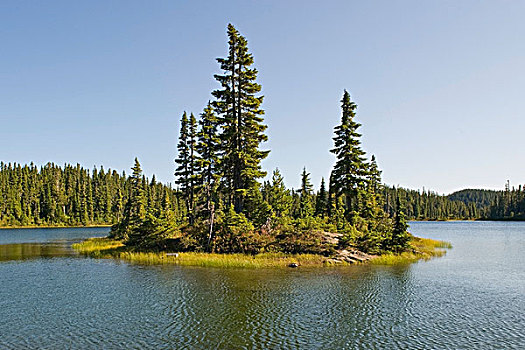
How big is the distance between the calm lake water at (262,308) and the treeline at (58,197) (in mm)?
106529

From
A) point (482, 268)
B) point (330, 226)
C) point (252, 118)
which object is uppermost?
point (252, 118)

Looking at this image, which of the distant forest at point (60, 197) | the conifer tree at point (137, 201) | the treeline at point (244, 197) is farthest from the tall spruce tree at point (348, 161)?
the distant forest at point (60, 197)

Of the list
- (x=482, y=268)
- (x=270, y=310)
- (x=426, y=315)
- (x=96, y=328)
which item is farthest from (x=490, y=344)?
(x=482, y=268)

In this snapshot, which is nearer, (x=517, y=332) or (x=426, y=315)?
(x=517, y=332)

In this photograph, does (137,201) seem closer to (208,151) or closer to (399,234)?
(208,151)

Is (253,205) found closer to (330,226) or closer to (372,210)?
(330,226)

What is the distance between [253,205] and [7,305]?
28.6m

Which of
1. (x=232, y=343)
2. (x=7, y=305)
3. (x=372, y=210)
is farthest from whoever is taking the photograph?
(x=372, y=210)

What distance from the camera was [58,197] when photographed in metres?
154

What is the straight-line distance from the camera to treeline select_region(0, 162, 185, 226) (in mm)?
143875

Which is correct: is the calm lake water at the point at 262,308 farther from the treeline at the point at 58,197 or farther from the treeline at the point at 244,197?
the treeline at the point at 58,197

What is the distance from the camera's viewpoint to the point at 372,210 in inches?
2414

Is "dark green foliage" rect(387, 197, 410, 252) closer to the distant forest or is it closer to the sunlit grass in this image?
the sunlit grass

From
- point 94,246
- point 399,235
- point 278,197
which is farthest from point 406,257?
point 94,246
